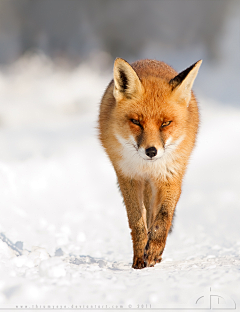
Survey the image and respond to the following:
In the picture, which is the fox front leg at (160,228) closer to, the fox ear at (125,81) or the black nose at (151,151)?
the black nose at (151,151)

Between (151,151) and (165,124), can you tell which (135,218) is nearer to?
(151,151)

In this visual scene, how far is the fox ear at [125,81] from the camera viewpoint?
372cm

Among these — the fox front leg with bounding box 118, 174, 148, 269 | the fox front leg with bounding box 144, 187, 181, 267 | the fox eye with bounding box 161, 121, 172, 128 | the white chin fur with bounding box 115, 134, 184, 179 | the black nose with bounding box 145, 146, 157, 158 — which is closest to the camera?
the black nose with bounding box 145, 146, 157, 158

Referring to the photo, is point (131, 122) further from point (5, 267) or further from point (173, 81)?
point (5, 267)

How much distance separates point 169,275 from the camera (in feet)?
9.95

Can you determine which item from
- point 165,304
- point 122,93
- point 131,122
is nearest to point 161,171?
point 131,122

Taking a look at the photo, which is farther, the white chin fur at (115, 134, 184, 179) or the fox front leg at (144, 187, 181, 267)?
the white chin fur at (115, 134, 184, 179)

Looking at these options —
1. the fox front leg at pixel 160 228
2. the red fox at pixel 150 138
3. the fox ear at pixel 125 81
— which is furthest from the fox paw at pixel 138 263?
the fox ear at pixel 125 81

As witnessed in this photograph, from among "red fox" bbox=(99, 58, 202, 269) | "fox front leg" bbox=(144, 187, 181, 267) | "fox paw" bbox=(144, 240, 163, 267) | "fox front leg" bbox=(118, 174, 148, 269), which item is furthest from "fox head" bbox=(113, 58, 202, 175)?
"fox paw" bbox=(144, 240, 163, 267)

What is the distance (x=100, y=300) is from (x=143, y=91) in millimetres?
2454

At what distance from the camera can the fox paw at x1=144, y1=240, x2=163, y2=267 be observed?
374 cm

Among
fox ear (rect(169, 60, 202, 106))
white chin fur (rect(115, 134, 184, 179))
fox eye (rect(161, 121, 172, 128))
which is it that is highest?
fox ear (rect(169, 60, 202, 106))

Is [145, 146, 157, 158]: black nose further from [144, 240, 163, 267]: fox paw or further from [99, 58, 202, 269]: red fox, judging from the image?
[144, 240, 163, 267]: fox paw

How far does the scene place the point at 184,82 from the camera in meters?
3.79
